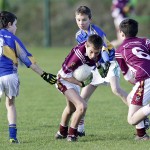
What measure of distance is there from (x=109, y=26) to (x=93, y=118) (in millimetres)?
18732

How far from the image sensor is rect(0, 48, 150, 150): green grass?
8281mm

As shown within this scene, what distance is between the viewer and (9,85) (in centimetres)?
853

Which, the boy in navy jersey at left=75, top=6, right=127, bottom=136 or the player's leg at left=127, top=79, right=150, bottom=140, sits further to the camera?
the boy in navy jersey at left=75, top=6, right=127, bottom=136

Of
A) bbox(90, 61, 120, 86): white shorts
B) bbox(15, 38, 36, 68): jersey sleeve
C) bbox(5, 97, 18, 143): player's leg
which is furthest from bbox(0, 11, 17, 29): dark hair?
bbox(90, 61, 120, 86): white shorts

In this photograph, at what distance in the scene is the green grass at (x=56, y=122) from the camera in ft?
27.2

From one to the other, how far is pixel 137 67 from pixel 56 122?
2.39 metres

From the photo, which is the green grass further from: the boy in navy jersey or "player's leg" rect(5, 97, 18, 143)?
the boy in navy jersey

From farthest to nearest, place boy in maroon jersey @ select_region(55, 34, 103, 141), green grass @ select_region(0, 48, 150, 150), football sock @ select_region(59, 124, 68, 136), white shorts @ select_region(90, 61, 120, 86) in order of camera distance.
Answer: white shorts @ select_region(90, 61, 120, 86)
football sock @ select_region(59, 124, 68, 136)
boy in maroon jersey @ select_region(55, 34, 103, 141)
green grass @ select_region(0, 48, 150, 150)

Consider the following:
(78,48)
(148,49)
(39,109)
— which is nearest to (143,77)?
(148,49)

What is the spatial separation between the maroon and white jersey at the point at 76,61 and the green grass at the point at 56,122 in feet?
2.90

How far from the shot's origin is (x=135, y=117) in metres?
8.36

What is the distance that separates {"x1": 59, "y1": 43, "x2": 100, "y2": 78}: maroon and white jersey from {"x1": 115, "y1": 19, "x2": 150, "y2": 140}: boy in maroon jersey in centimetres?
41

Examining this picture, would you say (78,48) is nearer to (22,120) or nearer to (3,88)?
(3,88)

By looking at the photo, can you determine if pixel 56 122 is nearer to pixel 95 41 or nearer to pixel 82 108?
pixel 82 108
